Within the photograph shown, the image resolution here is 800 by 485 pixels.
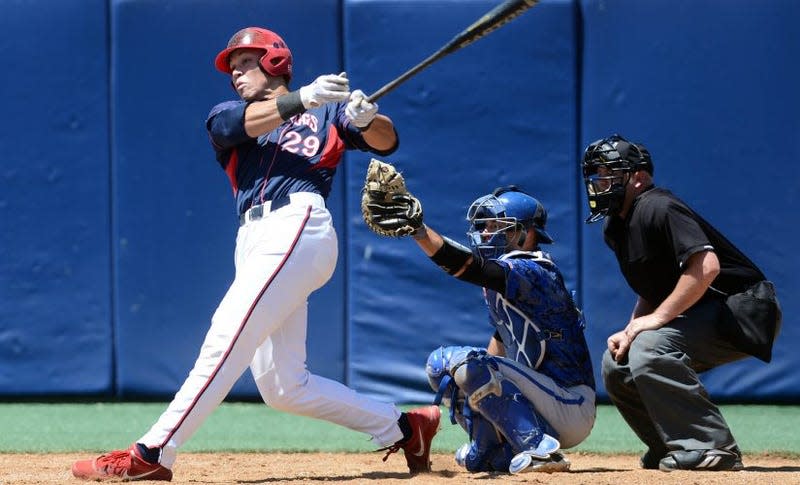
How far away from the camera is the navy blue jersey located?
4.37 meters

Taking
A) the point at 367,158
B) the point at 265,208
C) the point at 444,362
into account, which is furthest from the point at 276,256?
the point at 367,158

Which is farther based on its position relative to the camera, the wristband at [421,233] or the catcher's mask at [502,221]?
the catcher's mask at [502,221]

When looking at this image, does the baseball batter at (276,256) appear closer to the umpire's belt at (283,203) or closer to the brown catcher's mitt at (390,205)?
the umpire's belt at (283,203)

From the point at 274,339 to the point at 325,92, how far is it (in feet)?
3.06

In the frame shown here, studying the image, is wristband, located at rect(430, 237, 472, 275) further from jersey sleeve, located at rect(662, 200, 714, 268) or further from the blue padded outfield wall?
the blue padded outfield wall

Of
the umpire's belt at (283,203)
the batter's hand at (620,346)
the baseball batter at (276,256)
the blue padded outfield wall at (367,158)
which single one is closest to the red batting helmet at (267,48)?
the baseball batter at (276,256)

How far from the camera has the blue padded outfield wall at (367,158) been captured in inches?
264

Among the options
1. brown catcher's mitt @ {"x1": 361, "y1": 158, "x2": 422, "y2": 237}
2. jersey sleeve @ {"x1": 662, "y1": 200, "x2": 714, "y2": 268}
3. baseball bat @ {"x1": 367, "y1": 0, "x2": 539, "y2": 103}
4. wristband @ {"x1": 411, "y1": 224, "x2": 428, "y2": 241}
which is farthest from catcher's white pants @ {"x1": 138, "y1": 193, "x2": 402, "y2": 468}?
jersey sleeve @ {"x1": 662, "y1": 200, "x2": 714, "y2": 268}

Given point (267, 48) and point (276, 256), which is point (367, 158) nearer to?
point (267, 48)

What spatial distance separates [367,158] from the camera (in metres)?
6.70

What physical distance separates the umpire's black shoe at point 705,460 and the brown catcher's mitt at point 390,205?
123 centimetres

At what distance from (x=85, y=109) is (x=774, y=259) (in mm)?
3826

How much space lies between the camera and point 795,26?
6664 mm

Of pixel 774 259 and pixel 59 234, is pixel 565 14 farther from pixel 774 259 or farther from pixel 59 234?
pixel 59 234
